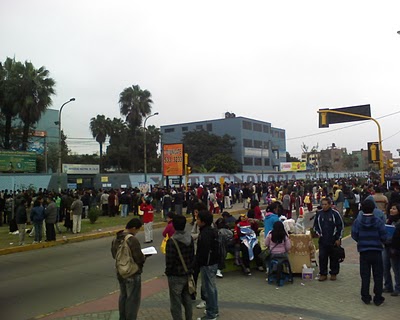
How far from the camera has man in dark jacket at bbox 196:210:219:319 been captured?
585 cm

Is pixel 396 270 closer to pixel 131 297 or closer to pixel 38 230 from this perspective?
pixel 131 297

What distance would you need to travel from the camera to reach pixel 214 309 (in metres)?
5.89

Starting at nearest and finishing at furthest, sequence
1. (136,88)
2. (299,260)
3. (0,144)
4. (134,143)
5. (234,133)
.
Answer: (299,260) < (0,144) < (136,88) < (134,143) < (234,133)

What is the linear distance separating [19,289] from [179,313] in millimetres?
4577

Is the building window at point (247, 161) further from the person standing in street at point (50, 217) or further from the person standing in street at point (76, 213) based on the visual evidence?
the person standing in street at point (50, 217)

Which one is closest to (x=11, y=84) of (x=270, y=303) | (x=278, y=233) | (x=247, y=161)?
(x=278, y=233)

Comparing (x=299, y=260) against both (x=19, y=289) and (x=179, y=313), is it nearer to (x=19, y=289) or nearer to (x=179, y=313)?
(x=179, y=313)

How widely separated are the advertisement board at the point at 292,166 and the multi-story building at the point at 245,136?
11.3 ft

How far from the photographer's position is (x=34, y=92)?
35562 mm

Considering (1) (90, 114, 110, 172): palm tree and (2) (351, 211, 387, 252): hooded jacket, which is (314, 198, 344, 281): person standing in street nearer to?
(2) (351, 211, 387, 252): hooded jacket

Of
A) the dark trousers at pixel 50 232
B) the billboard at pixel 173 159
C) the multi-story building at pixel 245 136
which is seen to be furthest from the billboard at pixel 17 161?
the multi-story building at pixel 245 136

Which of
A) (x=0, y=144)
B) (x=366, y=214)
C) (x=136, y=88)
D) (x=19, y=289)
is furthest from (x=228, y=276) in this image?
(x=136, y=88)

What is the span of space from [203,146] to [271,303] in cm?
6858

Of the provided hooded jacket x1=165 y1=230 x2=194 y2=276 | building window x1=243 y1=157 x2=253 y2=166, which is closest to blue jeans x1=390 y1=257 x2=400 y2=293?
hooded jacket x1=165 y1=230 x2=194 y2=276
